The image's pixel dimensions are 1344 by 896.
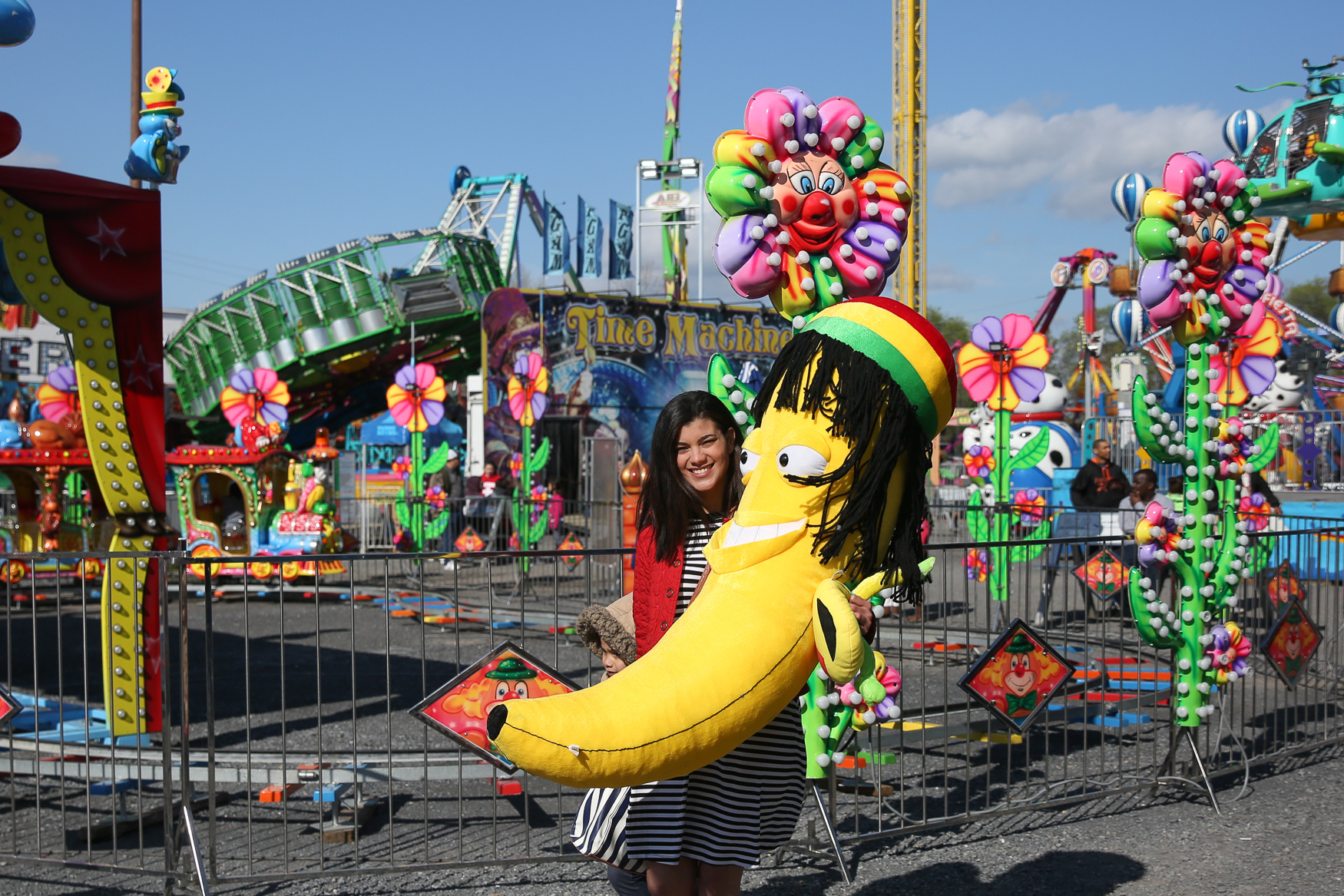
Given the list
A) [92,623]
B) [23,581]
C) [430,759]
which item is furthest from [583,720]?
[23,581]

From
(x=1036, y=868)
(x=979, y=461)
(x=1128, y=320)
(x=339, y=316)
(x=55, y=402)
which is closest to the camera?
(x=1036, y=868)

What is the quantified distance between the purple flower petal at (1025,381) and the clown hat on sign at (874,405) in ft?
30.9

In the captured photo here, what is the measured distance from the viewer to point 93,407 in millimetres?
5852

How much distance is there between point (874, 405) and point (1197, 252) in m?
3.69

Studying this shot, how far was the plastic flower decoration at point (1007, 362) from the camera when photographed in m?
11.5

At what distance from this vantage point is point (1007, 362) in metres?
11.6

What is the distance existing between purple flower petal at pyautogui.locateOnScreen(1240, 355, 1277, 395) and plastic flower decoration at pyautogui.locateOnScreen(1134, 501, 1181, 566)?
178 cm

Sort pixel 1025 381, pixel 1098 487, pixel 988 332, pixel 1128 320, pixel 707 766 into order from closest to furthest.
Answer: pixel 707 766, pixel 1025 381, pixel 988 332, pixel 1098 487, pixel 1128 320

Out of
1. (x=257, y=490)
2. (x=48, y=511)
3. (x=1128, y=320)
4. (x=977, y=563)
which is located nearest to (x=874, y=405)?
(x=977, y=563)

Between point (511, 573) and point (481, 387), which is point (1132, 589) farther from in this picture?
point (481, 387)

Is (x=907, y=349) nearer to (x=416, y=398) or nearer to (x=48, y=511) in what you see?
(x=48, y=511)

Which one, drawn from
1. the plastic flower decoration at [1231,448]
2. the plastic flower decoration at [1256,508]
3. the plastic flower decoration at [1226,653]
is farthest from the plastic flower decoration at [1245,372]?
the plastic flower decoration at [1256,508]

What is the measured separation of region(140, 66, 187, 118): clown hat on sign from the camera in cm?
620

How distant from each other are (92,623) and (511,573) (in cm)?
582
